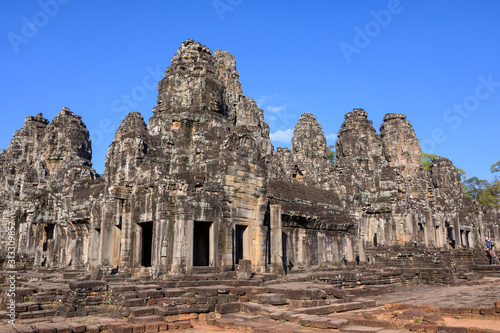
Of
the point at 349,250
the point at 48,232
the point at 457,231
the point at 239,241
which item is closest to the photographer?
the point at 239,241

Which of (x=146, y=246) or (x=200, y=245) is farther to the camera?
(x=146, y=246)

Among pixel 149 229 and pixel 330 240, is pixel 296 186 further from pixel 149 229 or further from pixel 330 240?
pixel 149 229

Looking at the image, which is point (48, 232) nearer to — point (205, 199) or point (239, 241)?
point (239, 241)

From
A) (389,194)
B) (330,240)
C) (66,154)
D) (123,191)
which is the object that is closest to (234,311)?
(123,191)

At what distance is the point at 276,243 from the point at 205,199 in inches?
149

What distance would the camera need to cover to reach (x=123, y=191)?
17.2m

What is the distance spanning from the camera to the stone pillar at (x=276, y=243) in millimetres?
16438

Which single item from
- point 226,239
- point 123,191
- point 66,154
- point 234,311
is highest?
point 66,154

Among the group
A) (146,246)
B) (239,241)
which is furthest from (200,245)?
(146,246)

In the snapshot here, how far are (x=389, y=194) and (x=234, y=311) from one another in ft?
63.6

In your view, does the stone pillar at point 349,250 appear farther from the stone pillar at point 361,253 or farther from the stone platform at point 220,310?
the stone platform at point 220,310

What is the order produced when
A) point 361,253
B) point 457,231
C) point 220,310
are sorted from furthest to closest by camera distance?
point 457,231
point 361,253
point 220,310

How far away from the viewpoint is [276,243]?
17.0 meters

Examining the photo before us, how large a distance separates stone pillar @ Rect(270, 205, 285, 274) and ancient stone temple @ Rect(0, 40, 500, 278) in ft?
0.15
